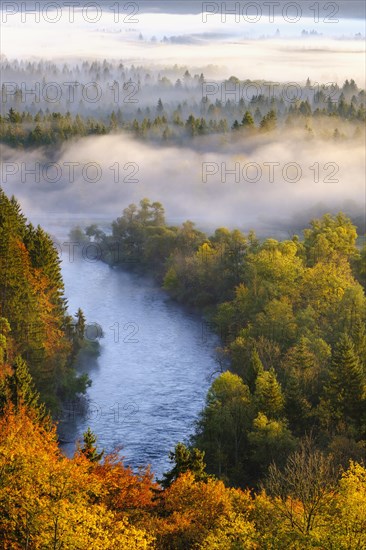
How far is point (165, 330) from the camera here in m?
130

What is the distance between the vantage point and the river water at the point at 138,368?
87812 millimetres

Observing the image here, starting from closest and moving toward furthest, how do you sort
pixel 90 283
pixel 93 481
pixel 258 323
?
Answer: pixel 93 481
pixel 258 323
pixel 90 283

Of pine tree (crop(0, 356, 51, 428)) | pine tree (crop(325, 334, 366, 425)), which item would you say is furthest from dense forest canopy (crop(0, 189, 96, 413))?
pine tree (crop(325, 334, 366, 425))

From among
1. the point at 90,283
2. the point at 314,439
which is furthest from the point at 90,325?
the point at 314,439

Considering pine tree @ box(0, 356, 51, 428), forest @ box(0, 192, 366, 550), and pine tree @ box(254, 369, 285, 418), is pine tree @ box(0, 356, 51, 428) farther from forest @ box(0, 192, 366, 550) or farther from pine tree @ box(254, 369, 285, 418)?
pine tree @ box(254, 369, 285, 418)

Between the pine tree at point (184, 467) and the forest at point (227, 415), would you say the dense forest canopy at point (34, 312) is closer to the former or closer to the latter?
the forest at point (227, 415)

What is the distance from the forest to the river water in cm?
281

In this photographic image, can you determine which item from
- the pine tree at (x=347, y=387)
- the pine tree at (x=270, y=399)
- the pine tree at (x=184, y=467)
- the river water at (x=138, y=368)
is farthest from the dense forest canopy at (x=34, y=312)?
the pine tree at (x=184, y=467)

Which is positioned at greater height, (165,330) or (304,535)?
(304,535)

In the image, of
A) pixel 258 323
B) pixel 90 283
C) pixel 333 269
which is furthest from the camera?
pixel 90 283

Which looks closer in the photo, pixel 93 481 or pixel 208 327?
pixel 93 481

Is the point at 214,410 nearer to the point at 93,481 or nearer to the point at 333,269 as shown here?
the point at 93,481

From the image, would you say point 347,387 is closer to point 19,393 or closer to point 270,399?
point 270,399

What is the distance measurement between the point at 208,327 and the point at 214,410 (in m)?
51.1
